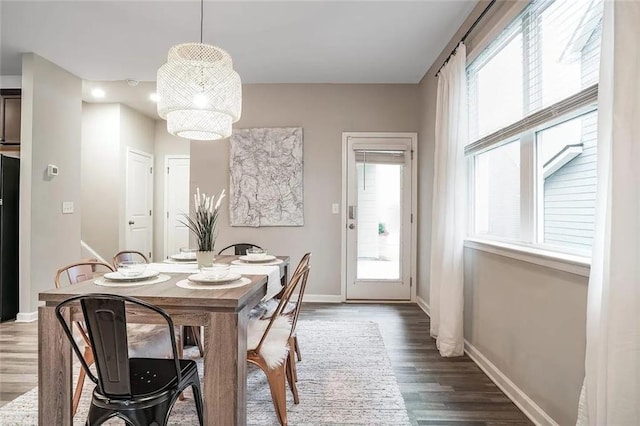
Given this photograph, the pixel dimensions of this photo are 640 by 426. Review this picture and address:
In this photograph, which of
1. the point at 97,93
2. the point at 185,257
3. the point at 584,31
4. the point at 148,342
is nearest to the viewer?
the point at 584,31

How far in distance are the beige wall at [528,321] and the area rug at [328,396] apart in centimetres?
72

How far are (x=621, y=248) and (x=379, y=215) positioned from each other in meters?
3.20

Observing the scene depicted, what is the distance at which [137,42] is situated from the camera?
3.39 meters

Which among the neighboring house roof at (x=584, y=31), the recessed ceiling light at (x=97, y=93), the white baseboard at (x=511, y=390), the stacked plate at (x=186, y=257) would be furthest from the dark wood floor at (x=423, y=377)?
the recessed ceiling light at (x=97, y=93)

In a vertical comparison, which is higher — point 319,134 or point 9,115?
point 9,115

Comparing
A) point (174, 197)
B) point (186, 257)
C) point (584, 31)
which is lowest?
point (186, 257)

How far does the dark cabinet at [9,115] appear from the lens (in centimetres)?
406

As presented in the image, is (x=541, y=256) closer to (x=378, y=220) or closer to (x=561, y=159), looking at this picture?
(x=561, y=159)

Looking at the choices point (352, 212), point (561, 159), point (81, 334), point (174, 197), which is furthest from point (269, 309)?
point (174, 197)

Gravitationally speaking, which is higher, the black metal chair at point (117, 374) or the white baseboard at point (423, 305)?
the black metal chair at point (117, 374)

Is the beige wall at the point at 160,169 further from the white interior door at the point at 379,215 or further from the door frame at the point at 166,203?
the white interior door at the point at 379,215

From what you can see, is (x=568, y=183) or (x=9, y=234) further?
(x=9, y=234)

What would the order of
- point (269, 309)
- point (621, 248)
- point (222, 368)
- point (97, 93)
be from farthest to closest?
point (97, 93), point (269, 309), point (222, 368), point (621, 248)

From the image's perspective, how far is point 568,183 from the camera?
1.81m
